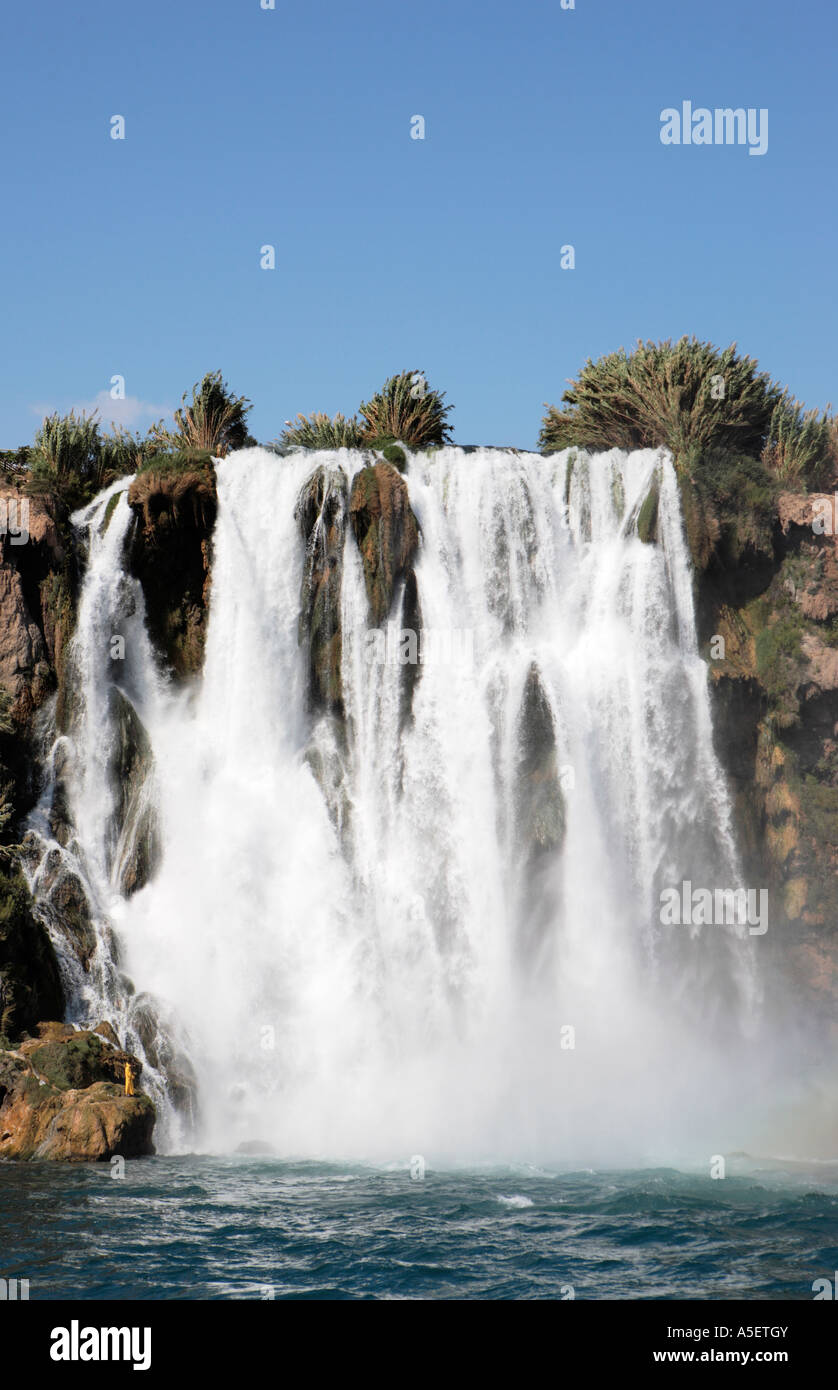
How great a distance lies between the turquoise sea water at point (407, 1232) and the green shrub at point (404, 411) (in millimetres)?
20038

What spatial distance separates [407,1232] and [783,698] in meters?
18.8

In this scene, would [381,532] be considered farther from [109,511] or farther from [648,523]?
[648,523]

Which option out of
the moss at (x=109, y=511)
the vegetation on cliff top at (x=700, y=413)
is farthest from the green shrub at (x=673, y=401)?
the moss at (x=109, y=511)

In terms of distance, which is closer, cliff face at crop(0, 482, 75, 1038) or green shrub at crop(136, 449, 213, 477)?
cliff face at crop(0, 482, 75, 1038)

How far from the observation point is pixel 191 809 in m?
29.1

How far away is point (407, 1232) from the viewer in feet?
58.1

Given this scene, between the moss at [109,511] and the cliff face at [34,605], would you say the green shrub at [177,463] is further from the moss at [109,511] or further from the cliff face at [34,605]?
the cliff face at [34,605]

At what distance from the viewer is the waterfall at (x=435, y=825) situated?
2652 centimetres

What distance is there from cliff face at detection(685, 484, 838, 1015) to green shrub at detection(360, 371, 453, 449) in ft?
24.8

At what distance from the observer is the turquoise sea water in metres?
15.5

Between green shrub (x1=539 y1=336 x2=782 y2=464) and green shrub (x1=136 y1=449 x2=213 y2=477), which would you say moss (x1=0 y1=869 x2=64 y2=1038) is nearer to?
green shrub (x1=136 y1=449 x2=213 y2=477)

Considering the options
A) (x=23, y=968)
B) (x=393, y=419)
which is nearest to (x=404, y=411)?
(x=393, y=419)

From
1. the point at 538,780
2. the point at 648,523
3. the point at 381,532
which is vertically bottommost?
the point at 538,780

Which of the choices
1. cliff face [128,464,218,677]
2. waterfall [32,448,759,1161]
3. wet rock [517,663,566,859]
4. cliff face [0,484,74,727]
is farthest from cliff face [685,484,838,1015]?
cliff face [0,484,74,727]
